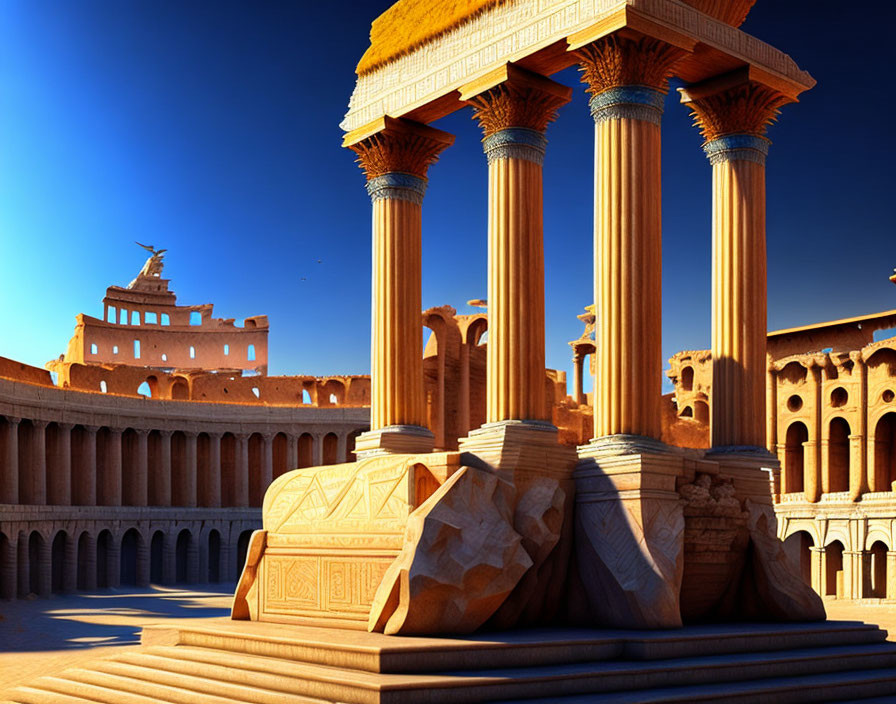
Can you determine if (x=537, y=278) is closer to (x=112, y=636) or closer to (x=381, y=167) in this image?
(x=381, y=167)

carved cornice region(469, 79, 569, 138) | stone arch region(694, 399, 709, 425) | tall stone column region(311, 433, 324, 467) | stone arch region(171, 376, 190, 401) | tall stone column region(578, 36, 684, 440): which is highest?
carved cornice region(469, 79, 569, 138)

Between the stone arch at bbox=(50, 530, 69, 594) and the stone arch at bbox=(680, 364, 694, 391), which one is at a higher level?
the stone arch at bbox=(680, 364, 694, 391)

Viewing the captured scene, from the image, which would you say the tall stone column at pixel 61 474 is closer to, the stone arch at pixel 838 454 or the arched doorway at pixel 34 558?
the arched doorway at pixel 34 558

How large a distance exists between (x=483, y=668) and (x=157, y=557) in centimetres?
4614

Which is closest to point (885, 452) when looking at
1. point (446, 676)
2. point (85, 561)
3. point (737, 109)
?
point (85, 561)

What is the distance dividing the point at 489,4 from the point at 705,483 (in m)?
10.2

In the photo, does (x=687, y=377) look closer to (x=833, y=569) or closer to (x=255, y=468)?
(x=833, y=569)

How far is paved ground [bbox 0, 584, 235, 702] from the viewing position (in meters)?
24.6

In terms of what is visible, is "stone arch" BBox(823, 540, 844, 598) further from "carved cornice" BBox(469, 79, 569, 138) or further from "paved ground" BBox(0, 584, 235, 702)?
"carved cornice" BBox(469, 79, 569, 138)

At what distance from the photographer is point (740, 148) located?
75.6 feet

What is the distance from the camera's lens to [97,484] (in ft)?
185

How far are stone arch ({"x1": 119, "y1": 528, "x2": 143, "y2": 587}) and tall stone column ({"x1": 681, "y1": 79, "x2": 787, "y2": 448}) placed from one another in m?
40.5

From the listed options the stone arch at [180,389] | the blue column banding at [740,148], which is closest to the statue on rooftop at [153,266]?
the stone arch at [180,389]

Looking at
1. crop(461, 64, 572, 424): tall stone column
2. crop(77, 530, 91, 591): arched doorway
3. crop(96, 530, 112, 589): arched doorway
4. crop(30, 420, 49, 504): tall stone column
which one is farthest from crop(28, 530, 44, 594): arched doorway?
crop(461, 64, 572, 424): tall stone column
